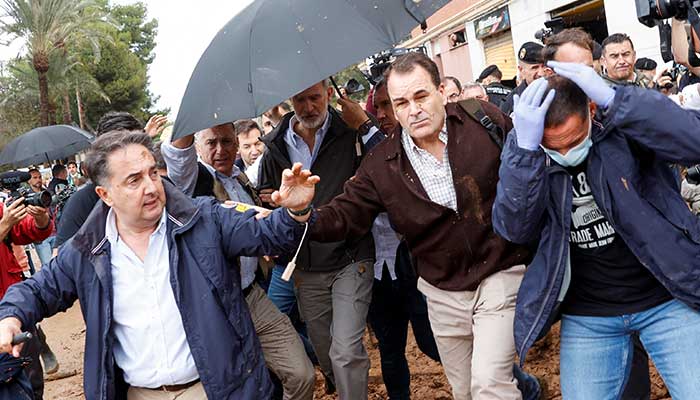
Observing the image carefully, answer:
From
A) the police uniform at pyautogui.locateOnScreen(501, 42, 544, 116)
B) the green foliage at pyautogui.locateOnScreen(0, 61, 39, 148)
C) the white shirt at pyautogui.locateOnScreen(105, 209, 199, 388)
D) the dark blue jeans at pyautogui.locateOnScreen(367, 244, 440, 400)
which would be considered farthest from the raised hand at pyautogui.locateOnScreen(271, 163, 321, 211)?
the green foliage at pyautogui.locateOnScreen(0, 61, 39, 148)

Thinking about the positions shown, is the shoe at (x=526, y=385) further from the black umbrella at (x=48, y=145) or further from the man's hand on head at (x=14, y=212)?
the black umbrella at (x=48, y=145)

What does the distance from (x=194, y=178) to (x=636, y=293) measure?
2.44 meters

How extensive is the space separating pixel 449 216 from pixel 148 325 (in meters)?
1.48

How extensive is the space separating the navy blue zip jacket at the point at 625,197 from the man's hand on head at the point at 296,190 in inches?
33.2

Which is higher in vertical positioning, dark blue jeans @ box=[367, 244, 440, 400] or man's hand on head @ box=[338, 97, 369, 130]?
man's hand on head @ box=[338, 97, 369, 130]

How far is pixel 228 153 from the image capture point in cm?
423

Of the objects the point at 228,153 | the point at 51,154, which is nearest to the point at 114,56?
the point at 51,154

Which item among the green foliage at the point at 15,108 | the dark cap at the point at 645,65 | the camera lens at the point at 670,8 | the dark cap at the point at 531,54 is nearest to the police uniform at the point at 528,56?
the dark cap at the point at 531,54

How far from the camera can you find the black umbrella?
8.47m

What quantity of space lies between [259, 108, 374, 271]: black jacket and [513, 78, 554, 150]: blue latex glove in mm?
1638

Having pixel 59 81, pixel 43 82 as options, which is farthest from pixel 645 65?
pixel 59 81

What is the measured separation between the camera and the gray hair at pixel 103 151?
3.16 meters

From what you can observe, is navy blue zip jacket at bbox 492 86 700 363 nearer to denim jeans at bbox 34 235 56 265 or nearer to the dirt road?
the dirt road

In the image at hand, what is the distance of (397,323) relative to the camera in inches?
179
